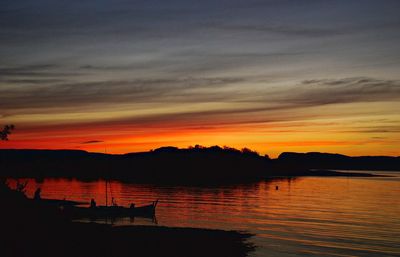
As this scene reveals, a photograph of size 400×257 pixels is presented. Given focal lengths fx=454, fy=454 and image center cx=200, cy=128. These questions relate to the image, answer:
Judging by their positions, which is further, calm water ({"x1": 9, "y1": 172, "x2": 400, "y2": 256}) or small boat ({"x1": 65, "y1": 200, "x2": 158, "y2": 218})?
small boat ({"x1": 65, "y1": 200, "x2": 158, "y2": 218})

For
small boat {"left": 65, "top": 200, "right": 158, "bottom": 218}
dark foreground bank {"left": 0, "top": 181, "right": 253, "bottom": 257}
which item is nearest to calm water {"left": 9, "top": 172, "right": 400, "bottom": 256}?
small boat {"left": 65, "top": 200, "right": 158, "bottom": 218}

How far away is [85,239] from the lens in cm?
3581

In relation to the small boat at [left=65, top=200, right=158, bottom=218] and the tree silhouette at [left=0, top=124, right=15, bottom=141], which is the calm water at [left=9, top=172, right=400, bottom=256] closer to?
the small boat at [left=65, top=200, right=158, bottom=218]

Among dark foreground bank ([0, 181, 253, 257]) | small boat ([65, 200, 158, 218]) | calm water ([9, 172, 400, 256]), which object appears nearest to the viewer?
dark foreground bank ([0, 181, 253, 257])

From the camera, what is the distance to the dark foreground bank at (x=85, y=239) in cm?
3152

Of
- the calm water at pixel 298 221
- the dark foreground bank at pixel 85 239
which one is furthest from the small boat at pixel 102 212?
the dark foreground bank at pixel 85 239

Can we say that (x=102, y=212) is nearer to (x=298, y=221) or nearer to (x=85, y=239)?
(x=85, y=239)

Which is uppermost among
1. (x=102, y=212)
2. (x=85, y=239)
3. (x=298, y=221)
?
(x=102, y=212)

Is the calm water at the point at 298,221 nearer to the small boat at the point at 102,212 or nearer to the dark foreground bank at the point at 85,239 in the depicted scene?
the small boat at the point at 102,212

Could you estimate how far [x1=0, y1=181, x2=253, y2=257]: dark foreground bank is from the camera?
31516 millimetres

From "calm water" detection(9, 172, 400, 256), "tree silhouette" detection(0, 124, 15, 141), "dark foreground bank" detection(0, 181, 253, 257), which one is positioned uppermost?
"tree silhouette" detection(0, 124, 15, 141)

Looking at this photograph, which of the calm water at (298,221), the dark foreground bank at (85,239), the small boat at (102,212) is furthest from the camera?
the small boat at (102,212)

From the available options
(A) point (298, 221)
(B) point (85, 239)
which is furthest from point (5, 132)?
(A) point (298, 221)

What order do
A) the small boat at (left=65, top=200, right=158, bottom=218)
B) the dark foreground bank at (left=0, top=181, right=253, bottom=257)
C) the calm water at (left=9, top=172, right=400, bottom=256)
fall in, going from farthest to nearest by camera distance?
the small boat at (left=65, top=200, right=158, bottom=218) → the calm water at (left=9, top=172, right=400, bottom=256) → the dark foreground bank at (left=0, top=181, right=253, bottom=257)
